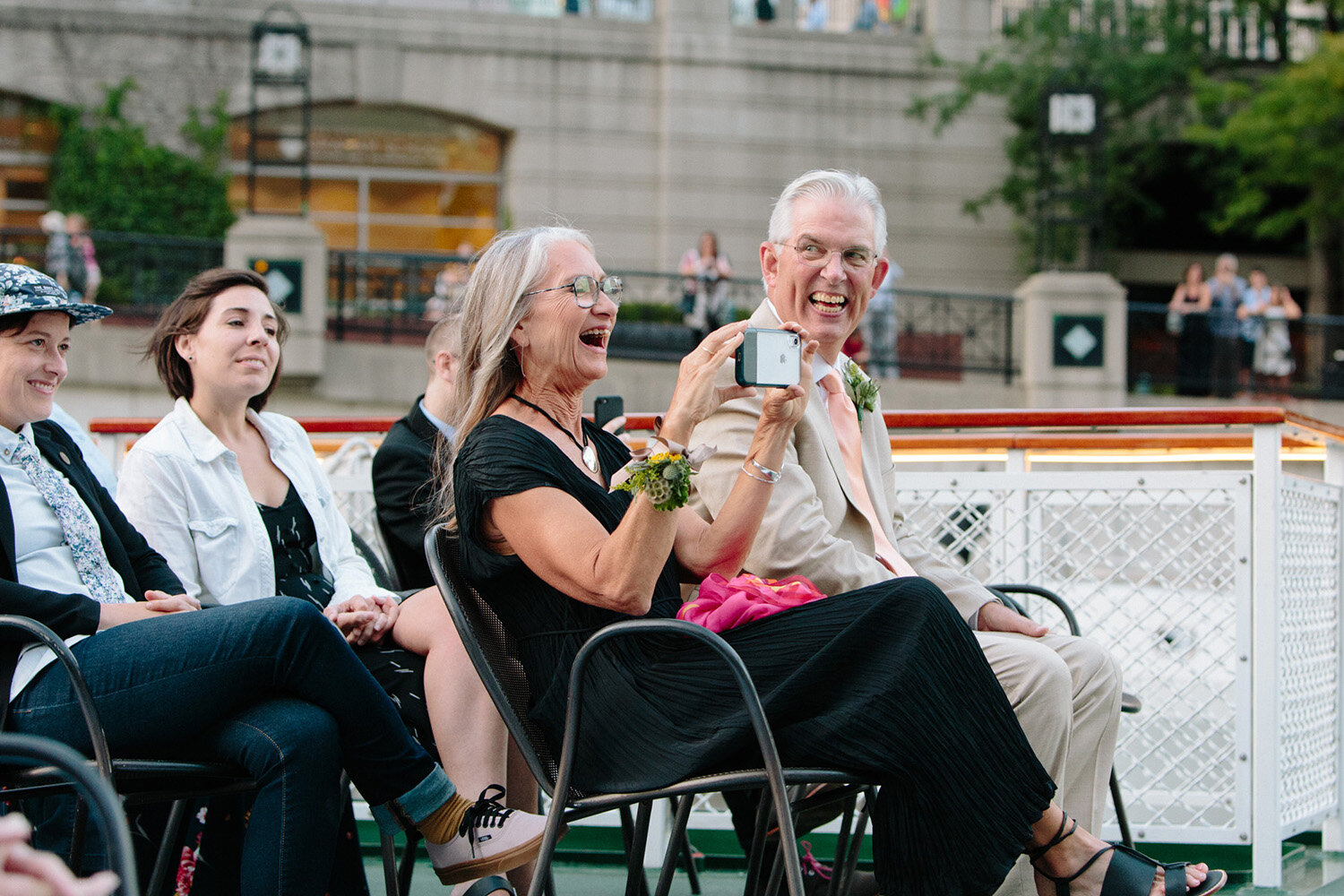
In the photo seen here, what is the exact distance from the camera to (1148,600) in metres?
3.95

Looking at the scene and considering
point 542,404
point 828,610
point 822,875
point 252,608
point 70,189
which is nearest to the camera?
point 828,610

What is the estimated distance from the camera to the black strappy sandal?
239 centimetres

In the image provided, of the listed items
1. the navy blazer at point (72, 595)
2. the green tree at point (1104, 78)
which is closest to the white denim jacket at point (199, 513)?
the navy blazer at point (72, 595)

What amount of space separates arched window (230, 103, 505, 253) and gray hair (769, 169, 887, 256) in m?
17.4

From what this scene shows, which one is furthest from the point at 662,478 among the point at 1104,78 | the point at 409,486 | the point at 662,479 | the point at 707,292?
the point at 1104,78

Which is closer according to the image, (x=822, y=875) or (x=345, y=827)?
(x=345, y=827)

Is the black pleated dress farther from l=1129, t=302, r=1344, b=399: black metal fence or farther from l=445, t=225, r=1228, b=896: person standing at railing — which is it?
l=1129, t=302, r=1344, b=399: black metal fence

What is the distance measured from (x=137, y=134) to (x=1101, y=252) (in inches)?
560

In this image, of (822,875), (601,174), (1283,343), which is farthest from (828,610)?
(601,174)

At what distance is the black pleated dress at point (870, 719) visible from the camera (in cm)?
223

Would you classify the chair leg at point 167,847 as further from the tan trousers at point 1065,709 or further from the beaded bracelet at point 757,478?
the tan trousers at point 1065,709

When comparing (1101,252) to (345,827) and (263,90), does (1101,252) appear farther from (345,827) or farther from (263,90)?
(345,827)

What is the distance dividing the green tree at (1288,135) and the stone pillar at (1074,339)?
447cm

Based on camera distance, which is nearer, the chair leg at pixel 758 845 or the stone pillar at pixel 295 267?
the chair leg at pixel 758 845
